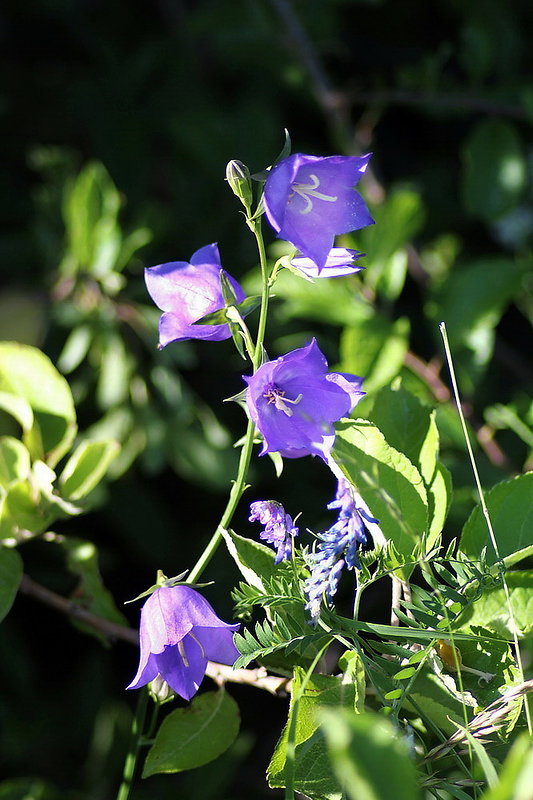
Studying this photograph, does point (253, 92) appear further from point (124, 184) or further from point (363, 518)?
point (363, 518)

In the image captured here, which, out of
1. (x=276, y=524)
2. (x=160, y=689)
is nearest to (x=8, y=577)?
(x=160, y=689)

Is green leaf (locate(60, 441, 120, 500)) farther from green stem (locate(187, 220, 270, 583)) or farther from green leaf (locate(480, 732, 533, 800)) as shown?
green leaf (locate(480, 732, 533, 800))

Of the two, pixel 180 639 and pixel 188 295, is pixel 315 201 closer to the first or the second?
pixel 188 295

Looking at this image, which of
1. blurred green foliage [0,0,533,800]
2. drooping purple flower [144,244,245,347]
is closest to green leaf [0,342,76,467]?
blurred green foliage [0,0,533,800]

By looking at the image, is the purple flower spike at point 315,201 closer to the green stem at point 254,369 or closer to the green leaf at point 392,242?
the green stem at point 254,369

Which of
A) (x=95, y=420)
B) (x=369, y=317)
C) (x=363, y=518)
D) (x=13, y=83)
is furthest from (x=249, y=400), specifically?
(x=13, y=83)
